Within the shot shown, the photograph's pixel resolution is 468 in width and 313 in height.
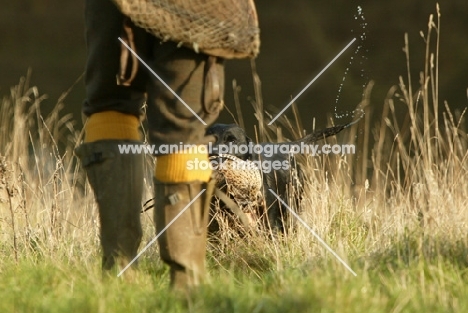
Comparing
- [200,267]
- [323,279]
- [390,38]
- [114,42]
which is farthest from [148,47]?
[390,38]

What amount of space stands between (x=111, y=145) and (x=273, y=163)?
1.12 metres

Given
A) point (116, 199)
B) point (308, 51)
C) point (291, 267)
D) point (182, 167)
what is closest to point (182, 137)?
point (182, 167)

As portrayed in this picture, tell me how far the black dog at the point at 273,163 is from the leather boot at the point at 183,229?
0.95 metres

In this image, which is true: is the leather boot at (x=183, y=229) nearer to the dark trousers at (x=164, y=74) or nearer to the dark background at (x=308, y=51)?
the dark trousers at (x=164, y=74)

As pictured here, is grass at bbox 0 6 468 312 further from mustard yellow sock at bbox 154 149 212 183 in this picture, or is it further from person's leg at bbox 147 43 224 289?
mustard yellow sock at bbox 154 149 212 183

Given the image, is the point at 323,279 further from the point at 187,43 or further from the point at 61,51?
the point at 61,51

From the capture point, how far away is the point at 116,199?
299cm

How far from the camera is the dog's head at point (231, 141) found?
3795 mm

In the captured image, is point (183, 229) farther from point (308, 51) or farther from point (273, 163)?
point (308, 51)

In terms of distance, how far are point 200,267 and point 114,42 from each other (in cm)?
70

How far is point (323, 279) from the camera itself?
2.59 m

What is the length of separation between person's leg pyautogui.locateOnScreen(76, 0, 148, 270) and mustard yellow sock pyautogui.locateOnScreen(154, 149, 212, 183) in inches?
8.7

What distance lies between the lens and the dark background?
10.1 metres

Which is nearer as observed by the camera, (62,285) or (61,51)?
(62,285)
